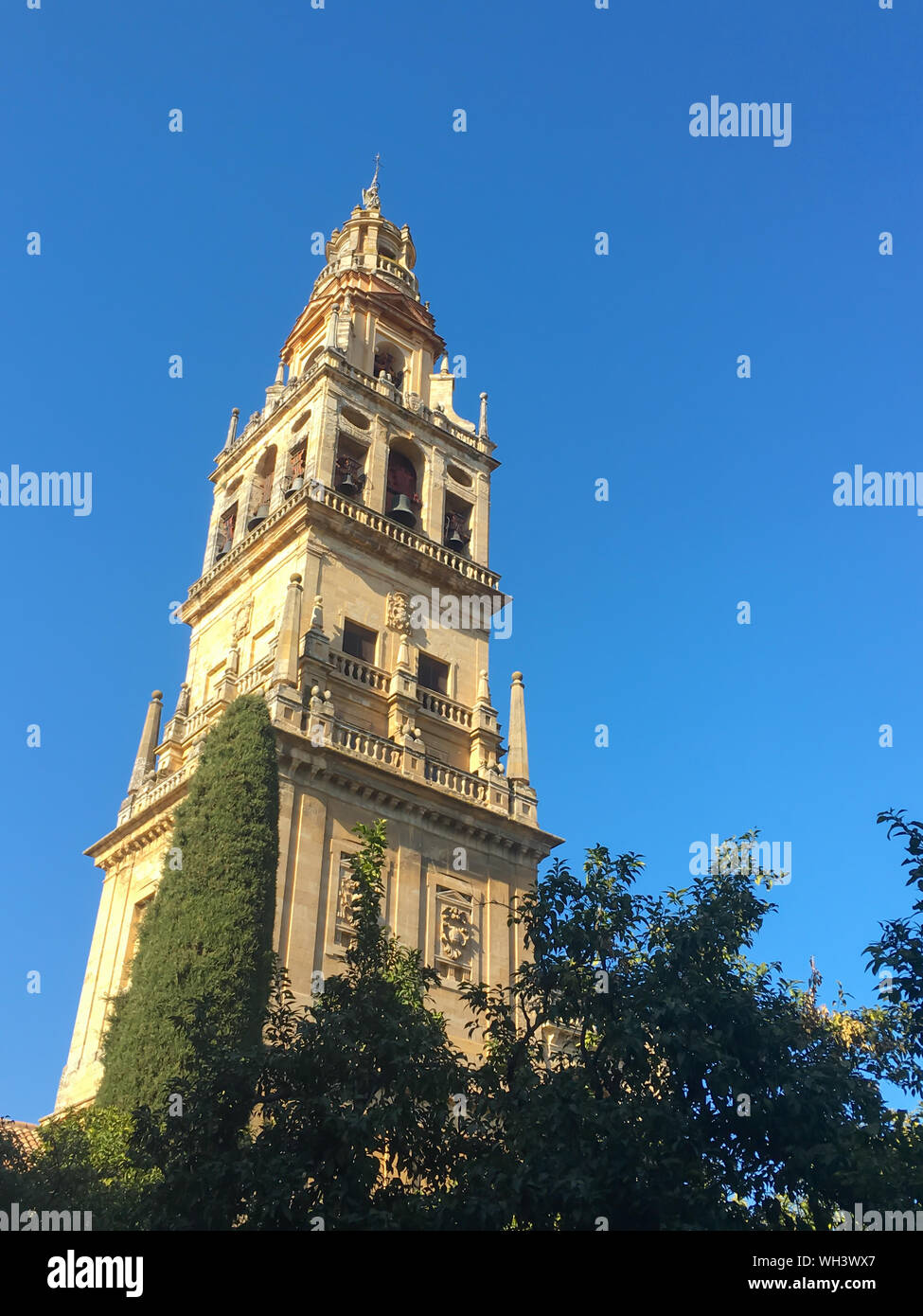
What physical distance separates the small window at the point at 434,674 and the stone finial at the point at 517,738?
2233mm

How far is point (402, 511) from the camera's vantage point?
40.4 m

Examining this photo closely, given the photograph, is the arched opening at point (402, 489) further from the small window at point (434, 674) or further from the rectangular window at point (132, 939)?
the rectangular window at point (132, 939)

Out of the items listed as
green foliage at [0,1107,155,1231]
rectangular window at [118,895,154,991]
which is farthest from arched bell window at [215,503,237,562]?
green foliage at [0,1107,155,1231]

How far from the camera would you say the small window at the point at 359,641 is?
36094mm

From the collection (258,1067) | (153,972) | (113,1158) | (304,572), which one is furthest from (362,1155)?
(304,572)

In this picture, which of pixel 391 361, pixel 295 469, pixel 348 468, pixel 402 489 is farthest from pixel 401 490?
pixel 391 361

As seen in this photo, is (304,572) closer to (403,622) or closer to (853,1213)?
(403,622)

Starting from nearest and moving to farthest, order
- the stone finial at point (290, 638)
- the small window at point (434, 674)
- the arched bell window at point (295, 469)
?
the stone finial at point (290, 638)
the small window at point (434, 674)
the arched bell window at point (295, 469)

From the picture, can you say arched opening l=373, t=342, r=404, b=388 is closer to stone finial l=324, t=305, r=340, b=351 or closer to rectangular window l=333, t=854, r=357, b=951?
stone finial l=324, t=305, r=340, b=351

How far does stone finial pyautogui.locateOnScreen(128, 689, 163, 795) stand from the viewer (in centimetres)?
3659

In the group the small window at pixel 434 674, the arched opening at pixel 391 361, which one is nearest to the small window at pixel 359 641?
the small window at pixel 434 674

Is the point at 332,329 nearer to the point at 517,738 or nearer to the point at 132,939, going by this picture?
the point at 517,738

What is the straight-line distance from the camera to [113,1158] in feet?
73.7
